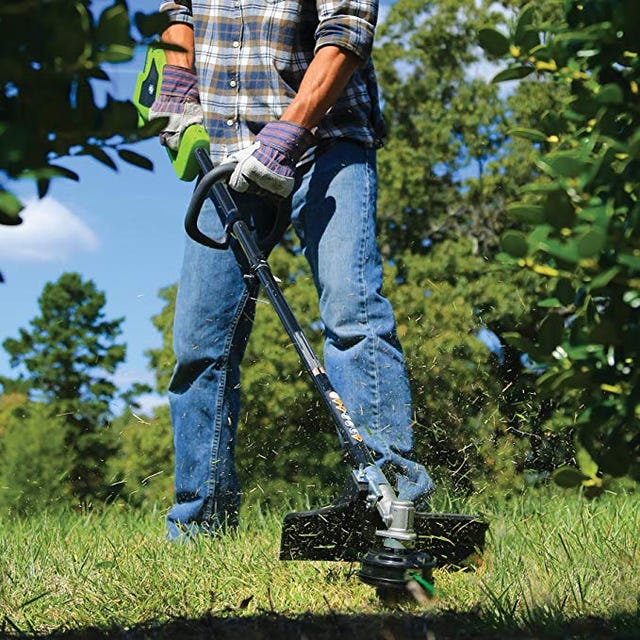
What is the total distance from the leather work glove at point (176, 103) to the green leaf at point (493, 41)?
209 cm

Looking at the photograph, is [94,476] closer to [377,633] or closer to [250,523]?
[250,523]

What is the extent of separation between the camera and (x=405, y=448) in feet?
10.9

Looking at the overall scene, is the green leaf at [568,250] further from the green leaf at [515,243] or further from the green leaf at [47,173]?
the green leaf at [47,173]

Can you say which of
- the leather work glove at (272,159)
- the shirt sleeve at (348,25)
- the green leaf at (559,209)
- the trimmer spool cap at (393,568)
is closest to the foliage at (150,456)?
the leather work glove at (272,159)

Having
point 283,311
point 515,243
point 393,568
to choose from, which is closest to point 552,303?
point 515,243

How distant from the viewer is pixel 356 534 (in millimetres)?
2898

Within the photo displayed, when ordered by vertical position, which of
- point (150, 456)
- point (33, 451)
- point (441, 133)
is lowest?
point (33, 451)

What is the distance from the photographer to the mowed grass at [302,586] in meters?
Result: 2.14

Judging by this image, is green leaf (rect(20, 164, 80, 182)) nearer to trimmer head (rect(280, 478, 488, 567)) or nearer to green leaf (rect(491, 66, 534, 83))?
green leaf (rect(491, 66, 534, 83))

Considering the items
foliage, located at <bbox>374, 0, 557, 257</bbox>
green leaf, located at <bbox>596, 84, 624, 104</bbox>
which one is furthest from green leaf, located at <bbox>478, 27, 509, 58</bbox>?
foliage, located at <bbox>374, 0, 557, 257</bbox>

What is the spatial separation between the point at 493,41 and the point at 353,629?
1.22 m

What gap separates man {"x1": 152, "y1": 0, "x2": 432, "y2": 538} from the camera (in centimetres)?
329

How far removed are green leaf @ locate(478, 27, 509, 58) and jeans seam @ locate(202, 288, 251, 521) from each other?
2092mm

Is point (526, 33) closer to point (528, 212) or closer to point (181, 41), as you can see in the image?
point (528, 212)
